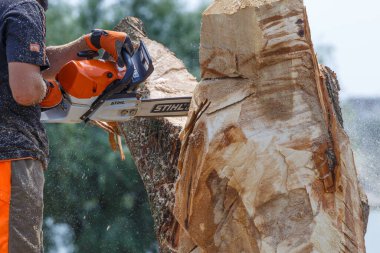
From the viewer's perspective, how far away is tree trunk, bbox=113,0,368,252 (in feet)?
7.75

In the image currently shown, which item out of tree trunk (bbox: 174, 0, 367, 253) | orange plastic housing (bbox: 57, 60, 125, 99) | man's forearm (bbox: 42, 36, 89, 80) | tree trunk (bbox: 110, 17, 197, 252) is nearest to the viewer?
tree trunk (bbox: 174, 0, 367, 253)

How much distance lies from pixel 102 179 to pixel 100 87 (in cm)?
618

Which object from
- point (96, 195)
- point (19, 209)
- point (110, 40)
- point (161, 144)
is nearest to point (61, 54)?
point (110, 40)

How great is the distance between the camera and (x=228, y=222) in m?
2.49

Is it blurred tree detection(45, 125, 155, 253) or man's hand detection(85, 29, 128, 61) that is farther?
blurred tree detection(45, 125, 155, 253)

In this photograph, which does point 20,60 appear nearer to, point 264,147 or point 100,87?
point 100,87

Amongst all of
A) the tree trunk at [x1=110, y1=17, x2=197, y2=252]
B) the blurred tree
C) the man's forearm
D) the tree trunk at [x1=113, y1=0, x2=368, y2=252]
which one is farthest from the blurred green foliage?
the tree trunk at [x1=113, y1=0, x2=368, y2=252]

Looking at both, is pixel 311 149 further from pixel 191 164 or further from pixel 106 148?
pixel 106 148

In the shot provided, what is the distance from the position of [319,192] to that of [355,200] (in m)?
0.25

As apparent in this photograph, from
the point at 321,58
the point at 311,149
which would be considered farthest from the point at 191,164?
the point at 321,58

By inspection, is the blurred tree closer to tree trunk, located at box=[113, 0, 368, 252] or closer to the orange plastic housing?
the orange plastic housing

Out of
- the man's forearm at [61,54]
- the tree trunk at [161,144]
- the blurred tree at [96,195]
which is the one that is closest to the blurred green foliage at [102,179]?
the blurred tree at [96,195]

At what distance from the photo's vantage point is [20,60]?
2.37 meters

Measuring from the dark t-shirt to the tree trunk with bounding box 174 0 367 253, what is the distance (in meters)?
0.53
